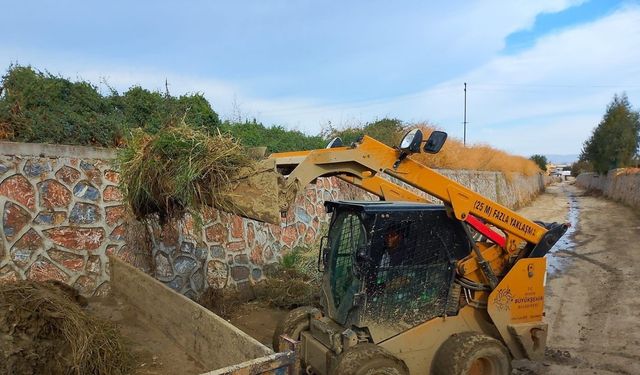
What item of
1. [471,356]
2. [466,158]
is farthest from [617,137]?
[471,356]

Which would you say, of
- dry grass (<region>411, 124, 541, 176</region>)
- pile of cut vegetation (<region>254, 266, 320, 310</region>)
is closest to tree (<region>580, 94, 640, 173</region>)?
dry grass (<region>411, 124, 541, 176</region>)

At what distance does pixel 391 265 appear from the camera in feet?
14.7

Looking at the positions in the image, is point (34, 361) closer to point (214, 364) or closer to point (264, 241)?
point (214, 364)

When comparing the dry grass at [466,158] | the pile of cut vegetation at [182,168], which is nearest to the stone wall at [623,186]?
the dry grass at [466,158]

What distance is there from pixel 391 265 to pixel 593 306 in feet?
18.9

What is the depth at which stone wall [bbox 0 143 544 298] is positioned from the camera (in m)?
6.11

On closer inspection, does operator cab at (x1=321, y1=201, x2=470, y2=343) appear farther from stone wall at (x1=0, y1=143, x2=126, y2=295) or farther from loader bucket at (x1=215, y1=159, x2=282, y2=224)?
stone wall at (x1=0, y1=143, x2=126, y2=295)

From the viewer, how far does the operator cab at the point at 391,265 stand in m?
4.38

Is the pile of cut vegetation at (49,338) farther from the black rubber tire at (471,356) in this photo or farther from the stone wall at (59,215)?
the black rubber tire at (471,356)

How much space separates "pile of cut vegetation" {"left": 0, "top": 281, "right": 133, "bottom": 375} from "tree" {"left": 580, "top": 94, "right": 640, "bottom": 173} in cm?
4276

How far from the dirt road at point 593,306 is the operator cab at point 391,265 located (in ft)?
6.42

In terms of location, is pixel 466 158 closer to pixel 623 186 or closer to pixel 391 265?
pixel 623 186

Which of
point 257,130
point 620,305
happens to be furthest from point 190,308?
point 257,130

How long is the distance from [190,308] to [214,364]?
610mm
